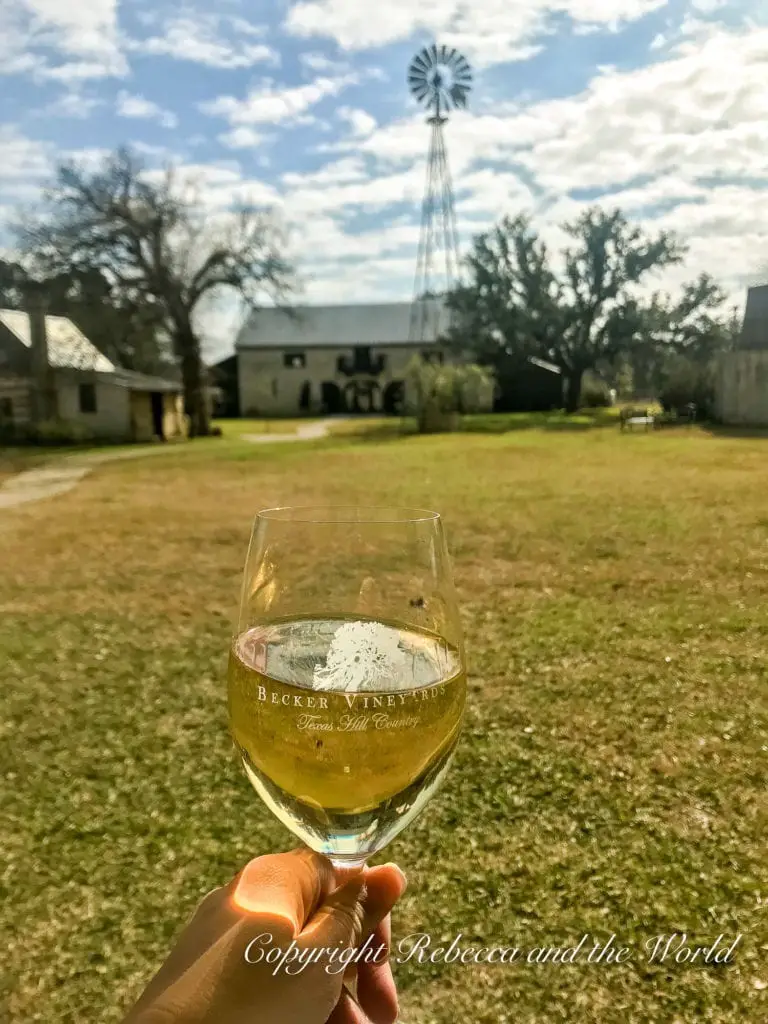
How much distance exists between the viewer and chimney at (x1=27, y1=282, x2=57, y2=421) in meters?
17.7

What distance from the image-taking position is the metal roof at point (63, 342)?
1806 centimetres

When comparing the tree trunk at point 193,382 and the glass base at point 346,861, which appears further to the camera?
the tree trunk at point 193,382

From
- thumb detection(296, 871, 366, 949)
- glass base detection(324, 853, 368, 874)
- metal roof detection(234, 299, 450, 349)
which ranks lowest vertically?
thumb detection(296, 871, 366, 949)

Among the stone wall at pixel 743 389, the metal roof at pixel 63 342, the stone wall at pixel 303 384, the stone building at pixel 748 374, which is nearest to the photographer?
the stone building at pixel 748 374

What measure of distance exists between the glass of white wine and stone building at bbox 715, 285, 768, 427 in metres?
6.41

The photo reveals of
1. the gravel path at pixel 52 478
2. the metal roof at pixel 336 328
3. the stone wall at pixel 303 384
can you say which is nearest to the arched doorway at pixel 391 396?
the stone wall at pixel 303 384

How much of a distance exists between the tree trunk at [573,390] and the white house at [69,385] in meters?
12.7

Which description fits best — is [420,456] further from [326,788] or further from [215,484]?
[326,788]

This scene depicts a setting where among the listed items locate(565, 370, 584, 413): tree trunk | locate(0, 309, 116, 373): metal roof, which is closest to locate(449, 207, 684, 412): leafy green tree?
locate(565, 370, 584, 413): tree trunk

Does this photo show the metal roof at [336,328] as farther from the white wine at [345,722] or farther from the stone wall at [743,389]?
the white wine at [345,722]

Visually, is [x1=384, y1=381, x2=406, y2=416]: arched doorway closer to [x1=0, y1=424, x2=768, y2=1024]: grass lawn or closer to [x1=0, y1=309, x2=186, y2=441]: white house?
[x1=0, y1=309, x2=186, y2=441]: white house

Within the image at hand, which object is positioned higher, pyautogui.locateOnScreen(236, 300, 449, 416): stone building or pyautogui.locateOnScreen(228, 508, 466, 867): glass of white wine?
pyautogui.locateOnScreen(236, 300, 449, 416): stone building

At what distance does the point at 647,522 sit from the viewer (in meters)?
5.31

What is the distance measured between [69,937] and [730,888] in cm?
128
